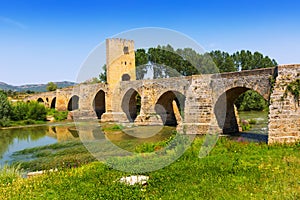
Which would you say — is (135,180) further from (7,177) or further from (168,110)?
(168,110)

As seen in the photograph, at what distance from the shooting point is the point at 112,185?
6508 millimetres

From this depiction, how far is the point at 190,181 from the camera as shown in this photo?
21.9 feet

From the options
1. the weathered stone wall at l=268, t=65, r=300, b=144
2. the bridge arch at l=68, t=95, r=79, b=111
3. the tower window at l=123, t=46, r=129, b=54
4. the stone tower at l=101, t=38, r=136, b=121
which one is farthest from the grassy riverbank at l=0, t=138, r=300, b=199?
the bridge arch at l=68, t=95, r=79, b=111

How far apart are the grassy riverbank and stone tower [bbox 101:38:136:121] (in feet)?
68.2

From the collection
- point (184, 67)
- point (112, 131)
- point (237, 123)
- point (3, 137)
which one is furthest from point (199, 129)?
Result: point (184, 67)

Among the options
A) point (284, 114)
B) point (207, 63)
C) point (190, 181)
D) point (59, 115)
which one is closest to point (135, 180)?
point (190, 181)

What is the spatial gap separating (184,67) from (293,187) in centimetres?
3197

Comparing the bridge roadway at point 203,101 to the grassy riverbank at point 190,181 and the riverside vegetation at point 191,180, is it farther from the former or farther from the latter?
the grassy riverbank at point 190,181

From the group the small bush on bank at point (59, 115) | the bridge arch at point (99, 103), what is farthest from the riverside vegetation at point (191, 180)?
the small bush on bank at point (59, 115)

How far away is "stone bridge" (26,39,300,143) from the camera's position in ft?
40.4

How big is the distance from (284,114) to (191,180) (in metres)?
7.29

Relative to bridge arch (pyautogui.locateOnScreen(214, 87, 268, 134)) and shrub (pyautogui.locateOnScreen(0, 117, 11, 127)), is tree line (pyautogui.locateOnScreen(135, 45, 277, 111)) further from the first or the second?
shrub (pyautogui.locateOnScreen(0, 117, 11, 127))

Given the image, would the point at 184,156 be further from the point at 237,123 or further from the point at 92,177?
the point at 237,123

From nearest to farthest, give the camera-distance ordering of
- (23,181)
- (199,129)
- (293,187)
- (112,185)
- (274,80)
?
(293,187)
(112,185)
(23,181)
(274,80)
(199,129)
